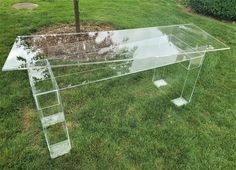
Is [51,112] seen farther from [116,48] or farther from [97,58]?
[116,48]

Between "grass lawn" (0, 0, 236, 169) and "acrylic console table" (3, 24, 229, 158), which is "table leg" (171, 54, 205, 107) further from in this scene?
"grass lawn" (0, 0, 236, 169)

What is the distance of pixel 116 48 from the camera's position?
315cm

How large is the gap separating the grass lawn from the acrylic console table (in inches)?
7.1

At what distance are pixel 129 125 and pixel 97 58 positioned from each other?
3.00ft

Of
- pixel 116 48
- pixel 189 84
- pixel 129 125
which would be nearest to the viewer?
pixel 129 125

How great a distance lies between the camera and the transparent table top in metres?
2.82

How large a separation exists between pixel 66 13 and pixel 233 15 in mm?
4126

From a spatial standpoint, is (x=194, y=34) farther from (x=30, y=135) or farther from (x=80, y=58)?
(x=30, y=135)

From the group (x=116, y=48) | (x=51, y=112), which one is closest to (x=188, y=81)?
(x=116, y=48)

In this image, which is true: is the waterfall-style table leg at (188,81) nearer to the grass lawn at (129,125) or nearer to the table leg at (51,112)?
the grass lawn at (129,125)

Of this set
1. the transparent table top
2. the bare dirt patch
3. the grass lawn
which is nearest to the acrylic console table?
the transparent table top

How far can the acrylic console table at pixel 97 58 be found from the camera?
2503 mm

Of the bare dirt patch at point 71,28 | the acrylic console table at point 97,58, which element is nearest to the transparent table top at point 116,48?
the acrylic console table at point 97,58

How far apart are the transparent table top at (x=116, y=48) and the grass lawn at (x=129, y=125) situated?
1.92ft
